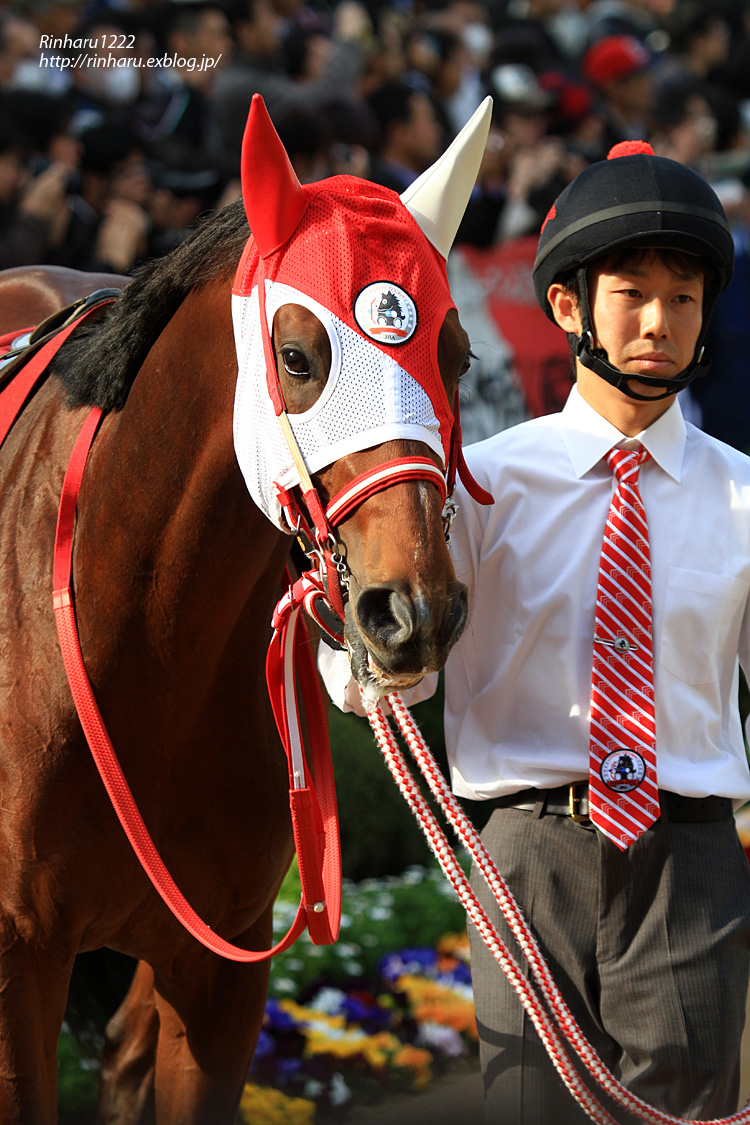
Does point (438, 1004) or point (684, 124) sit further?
point (684, 124)

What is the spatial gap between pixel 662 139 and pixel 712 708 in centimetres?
840

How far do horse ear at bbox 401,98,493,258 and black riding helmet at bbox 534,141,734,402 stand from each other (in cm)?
21

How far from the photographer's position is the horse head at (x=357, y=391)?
1.68 meters

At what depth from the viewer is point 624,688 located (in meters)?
2.02

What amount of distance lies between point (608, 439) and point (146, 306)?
0.87 meters

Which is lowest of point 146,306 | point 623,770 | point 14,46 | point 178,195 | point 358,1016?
point 358,1016

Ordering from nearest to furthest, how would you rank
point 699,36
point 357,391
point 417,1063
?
1. point 357,391
2. point 417,1063
3. point 699,36

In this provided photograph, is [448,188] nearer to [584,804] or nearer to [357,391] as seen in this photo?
[357,391]

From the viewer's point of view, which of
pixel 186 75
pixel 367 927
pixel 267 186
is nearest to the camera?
pixel 267 186

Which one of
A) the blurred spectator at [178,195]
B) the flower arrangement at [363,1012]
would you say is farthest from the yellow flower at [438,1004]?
the blurred spectator at [178,195]

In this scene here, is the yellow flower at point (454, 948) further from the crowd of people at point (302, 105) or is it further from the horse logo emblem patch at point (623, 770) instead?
the crowd of people at point (302, 105)

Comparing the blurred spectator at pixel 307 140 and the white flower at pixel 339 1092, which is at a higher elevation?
the blurred spectator at pixel 307 140

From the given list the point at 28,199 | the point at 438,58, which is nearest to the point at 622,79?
the point at 438,58

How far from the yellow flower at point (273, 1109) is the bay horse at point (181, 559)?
1.24 meters
